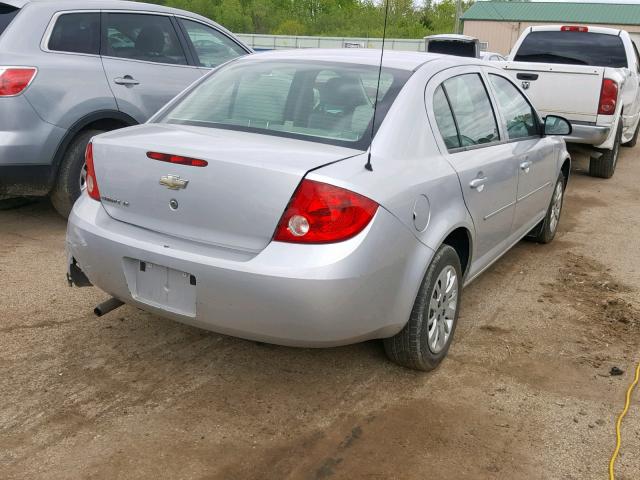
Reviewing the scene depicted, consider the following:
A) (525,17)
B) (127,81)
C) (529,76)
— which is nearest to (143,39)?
(127,81)

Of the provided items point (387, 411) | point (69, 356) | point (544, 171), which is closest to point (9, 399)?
point (69, 356)

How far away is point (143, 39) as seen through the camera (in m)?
6.18

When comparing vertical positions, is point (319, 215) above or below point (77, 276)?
above

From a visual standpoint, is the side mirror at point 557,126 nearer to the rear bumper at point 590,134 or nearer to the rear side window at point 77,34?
the rear bumper at point 590,134

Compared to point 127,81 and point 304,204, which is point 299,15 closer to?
point 127,81

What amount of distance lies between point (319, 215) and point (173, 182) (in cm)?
68

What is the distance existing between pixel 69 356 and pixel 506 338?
8.08 feet

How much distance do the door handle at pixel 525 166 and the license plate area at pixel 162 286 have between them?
2.54 m

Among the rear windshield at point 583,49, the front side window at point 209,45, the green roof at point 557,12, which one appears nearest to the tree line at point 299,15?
the green roof at point 557,12

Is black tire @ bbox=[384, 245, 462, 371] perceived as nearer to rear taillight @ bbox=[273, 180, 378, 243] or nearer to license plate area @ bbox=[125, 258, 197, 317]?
rear taillight @ bbox=[273, 180, 378, 243]

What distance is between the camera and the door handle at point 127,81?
580 cm

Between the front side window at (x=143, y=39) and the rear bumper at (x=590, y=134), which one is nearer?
the front side window at (x=143, y=39)

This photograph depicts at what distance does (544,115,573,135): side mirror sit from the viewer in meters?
5.06

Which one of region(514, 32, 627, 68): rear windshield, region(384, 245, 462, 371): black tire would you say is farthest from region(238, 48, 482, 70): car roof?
region(514, 32, 627, 68): rear windshield
